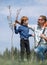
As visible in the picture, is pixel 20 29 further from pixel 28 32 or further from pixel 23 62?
pixel 23 62

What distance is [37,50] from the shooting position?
3.16 metres

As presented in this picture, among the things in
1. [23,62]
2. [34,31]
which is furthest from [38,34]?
[23,62]

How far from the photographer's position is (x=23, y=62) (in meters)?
3.16

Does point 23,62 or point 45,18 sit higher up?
point 45,18

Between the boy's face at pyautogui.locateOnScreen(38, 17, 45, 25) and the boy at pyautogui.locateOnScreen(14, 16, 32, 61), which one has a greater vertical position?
the boy's face at pyautogui.locateOnScreen(38, 17, 45, 25)

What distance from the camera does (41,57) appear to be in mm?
3170

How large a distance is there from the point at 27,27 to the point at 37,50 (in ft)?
0.67

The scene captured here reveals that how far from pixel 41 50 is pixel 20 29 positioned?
24 centimetres

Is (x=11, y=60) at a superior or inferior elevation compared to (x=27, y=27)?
inferior

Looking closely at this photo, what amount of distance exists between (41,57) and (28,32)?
0.23 metres

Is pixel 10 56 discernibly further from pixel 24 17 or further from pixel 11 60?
pixel 24 17

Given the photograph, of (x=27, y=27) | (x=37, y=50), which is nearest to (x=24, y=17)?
(x=27, y=27)

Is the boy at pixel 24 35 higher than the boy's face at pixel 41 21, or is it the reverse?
the boy's face at pixel 41 21

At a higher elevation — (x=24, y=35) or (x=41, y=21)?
(x=41, y=21)
